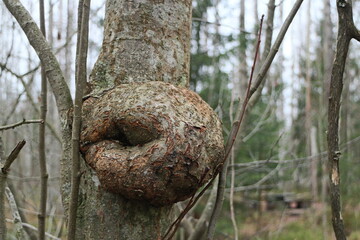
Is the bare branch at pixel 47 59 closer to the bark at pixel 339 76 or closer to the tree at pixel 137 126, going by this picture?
the tree at pixel 137 126

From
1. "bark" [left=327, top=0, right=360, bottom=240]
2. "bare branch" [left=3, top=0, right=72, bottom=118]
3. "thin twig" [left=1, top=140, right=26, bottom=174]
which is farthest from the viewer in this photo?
"bare branch" [left=3, top=0, right=72, bottom=118]

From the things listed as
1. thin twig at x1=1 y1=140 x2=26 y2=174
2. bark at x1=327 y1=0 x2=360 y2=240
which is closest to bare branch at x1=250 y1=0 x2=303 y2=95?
bark at x1=327 y1=0 x2=360 y2=240

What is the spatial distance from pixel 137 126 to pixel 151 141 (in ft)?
0.19

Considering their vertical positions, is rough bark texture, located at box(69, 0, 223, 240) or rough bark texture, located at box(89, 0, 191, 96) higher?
rough bark texture, located at box(89, 0, 191, 96)

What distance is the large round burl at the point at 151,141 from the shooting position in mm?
996

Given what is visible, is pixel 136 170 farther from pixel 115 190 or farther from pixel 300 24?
pixel 300 24

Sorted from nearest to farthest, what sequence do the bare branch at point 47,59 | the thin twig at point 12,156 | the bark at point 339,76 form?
the thin twig at point 12,156
the bark at point 339,76
the bare branch at point 47,59

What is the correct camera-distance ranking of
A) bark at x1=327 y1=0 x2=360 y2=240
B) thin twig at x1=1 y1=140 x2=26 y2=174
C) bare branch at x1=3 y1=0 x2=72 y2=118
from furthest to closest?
bare branch at x1=3 y1=0 x2=72 y2=118, bark at x1=327 y1=0 x2=360 y2=240, thin twig at x1=1 y1=140 x2=26 y2=174

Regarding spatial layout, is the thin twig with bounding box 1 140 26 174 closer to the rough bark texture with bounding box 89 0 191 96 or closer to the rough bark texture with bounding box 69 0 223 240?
the rough bark texture with bounding box 69 0 223 240

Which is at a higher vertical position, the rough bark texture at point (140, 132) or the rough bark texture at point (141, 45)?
the rough bark texture at point (141, 45)

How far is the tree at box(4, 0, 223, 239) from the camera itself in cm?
101

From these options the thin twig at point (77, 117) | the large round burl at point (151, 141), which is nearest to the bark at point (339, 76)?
the large round burl at point (151, 141)

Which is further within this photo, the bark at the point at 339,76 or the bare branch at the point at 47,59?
the bare branch at the point at 47,59

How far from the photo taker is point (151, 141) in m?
1.03
